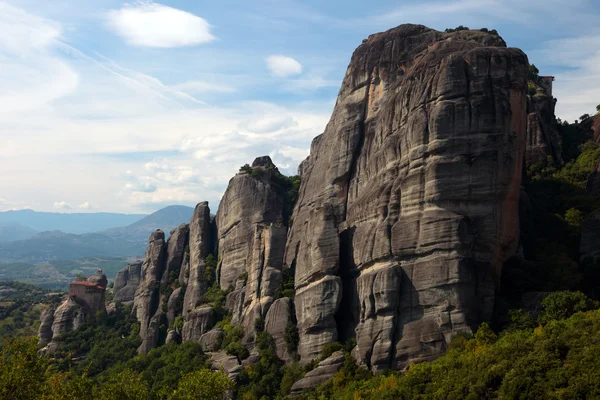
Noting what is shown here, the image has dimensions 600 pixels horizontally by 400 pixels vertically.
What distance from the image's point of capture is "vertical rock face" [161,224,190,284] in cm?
7425

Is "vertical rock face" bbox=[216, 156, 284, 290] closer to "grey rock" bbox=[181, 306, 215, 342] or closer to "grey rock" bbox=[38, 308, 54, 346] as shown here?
"grey rock" bbox=[181, 306, 215, 342]

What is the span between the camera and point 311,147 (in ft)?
251

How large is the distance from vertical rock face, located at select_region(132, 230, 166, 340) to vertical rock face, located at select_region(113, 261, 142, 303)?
69.7 feet

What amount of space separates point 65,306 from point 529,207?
52320 millimetres

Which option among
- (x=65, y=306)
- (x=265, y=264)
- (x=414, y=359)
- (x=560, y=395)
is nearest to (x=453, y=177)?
(x=414, y=359)

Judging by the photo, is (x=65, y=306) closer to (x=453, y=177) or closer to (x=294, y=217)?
(x=294, y=217)

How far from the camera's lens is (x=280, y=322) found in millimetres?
52031

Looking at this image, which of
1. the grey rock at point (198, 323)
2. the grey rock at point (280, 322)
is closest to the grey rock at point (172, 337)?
the grey rock at point (198, 323)

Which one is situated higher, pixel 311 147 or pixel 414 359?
pixel 311 147

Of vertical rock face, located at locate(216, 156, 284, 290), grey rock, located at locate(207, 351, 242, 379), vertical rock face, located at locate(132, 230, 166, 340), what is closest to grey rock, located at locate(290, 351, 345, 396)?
grey rock, located at locate(207, 351, 242, 379)

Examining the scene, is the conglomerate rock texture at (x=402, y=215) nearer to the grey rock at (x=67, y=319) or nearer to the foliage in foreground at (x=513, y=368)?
the foliage in foreground at (x=513, y=368)

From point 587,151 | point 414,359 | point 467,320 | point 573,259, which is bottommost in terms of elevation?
point 414,359

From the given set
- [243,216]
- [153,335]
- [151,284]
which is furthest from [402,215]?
[151,284]

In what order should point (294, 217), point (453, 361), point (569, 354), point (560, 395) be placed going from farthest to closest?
1. point (294, 217)
2. point (453, 361)
3. point (569, 354)
4. point (560, 395)
